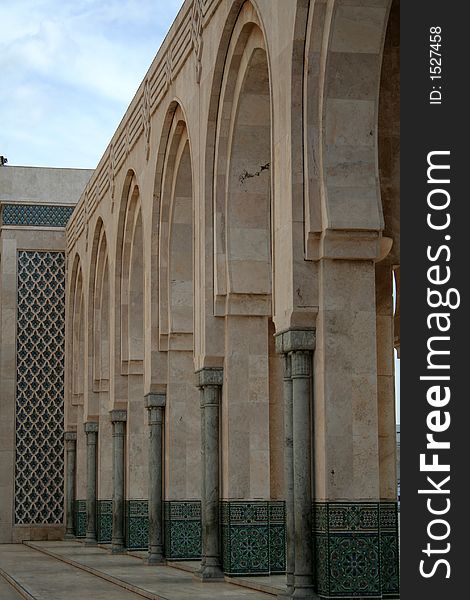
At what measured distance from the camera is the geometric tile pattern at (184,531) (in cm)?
1269

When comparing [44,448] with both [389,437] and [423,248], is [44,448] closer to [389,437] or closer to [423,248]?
[389,437]

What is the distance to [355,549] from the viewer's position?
756cm

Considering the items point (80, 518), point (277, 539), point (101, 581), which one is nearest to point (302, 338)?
point (277, 539)

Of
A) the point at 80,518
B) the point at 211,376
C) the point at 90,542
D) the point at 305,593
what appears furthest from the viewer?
the point at 80,518

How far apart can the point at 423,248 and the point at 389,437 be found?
3.95 metres

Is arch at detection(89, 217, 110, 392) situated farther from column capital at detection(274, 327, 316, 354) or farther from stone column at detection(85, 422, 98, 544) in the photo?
column capital at detection(274, 327, 316, 354)

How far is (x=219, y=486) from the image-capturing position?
35.0 ft

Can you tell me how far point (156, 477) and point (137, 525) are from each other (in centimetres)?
231

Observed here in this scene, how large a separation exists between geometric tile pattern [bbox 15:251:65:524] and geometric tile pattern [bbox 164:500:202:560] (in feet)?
26.2

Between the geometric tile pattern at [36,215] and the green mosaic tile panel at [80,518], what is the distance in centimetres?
521

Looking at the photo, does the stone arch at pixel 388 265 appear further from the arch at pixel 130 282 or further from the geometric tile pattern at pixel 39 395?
the geometric tile pattern at pixel 39 395

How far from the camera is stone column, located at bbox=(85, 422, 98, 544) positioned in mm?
17875

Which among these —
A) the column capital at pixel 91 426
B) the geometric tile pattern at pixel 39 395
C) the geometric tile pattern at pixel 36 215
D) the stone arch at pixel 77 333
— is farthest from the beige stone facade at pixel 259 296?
the geometric tile pattern at pixel 36 215

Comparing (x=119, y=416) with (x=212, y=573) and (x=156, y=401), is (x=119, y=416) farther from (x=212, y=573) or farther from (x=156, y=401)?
(x=212, y=573)
